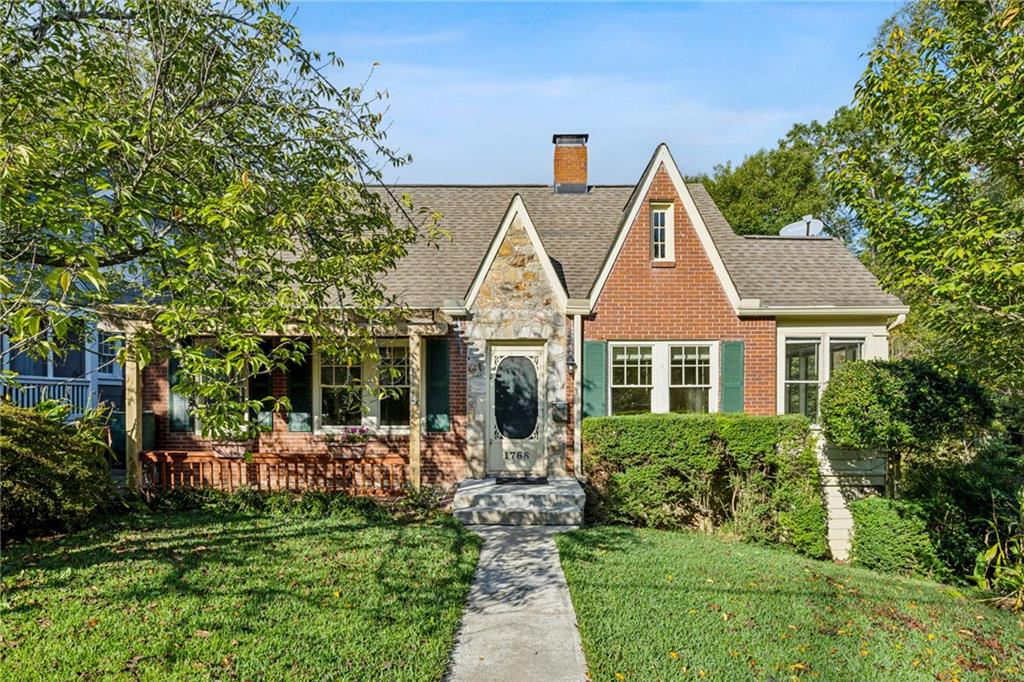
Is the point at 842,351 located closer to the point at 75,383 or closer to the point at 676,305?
the point at 676,305

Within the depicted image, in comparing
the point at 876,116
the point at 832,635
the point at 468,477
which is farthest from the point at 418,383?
the point at 876,116

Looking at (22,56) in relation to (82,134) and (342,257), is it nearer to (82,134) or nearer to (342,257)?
(82,134)

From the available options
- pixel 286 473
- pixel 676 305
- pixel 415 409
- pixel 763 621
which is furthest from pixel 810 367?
pixel 286 473

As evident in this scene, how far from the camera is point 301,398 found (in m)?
11.2

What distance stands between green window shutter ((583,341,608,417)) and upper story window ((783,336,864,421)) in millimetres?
3245

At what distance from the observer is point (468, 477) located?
1085 centimetres

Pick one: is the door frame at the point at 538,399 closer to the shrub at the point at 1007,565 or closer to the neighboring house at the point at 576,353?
the neighboring house at the point at 576,353

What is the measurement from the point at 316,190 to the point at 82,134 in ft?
6.53

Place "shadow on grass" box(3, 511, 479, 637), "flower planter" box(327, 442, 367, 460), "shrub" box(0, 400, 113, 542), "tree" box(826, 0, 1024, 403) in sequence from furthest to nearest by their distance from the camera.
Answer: "flower planter" box(327, 442, 367, 460) < "shrub" box(0, 400, 113, 542) < "tree" box(826, 0, 1024, 403) < "shadow on grass" box(3, 511, 479, 637)

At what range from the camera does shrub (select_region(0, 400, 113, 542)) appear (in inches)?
305

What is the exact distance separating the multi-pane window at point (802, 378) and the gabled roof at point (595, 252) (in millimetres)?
882

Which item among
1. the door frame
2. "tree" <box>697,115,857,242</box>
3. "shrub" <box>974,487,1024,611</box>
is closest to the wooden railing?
the door frame

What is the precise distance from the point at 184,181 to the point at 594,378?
7224 millimetres

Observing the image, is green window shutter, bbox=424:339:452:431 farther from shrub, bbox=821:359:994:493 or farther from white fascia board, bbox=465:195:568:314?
shrub, bbox=821:359:994:493
